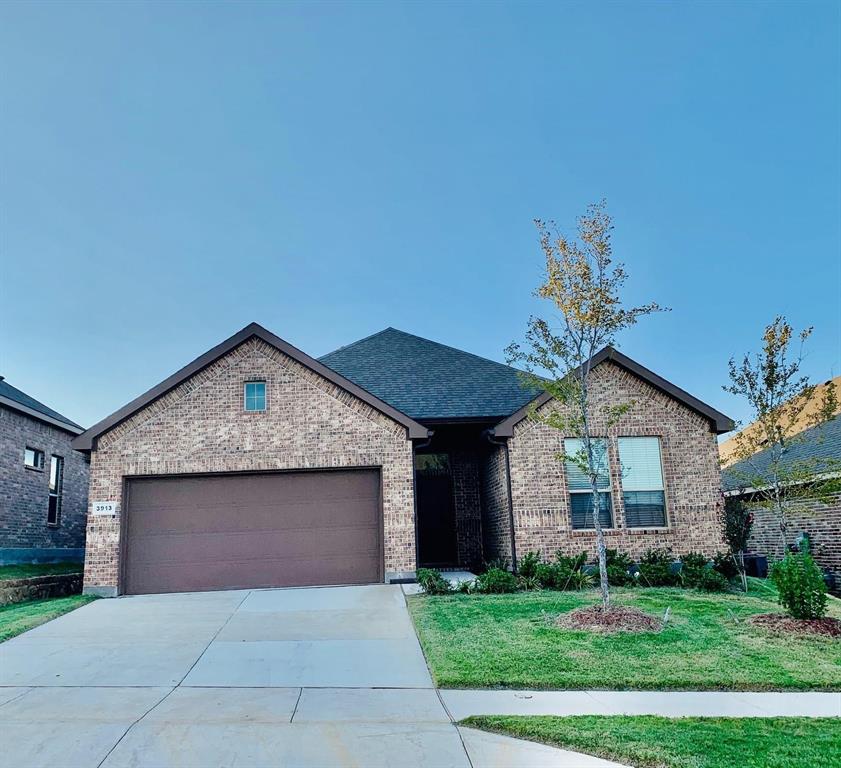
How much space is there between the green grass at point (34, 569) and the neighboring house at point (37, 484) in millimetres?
474

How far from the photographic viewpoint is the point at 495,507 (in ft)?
51.2

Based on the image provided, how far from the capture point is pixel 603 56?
59.3 feet

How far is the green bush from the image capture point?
30.6 ft

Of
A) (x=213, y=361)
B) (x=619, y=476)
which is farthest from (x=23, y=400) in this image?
(x=619, y=476)

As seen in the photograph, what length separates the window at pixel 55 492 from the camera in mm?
19766

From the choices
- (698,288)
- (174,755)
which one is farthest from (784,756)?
(698,288)

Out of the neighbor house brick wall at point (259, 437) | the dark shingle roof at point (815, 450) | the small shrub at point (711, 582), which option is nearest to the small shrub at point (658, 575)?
the small shrub at point (711, 582)

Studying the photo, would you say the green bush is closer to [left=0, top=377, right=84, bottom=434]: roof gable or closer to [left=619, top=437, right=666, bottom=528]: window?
[left=619, top=437, right=666, bottom=528]: window

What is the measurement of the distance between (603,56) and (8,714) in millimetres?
18842

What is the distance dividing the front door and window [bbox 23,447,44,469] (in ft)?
35.1

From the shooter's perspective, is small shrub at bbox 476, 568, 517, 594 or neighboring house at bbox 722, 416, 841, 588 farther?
neighboring house at bbox 722, 416, 841, 588

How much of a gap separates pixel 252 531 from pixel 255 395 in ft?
9.13

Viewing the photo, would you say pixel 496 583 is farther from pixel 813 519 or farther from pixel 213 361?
pixel 813 519

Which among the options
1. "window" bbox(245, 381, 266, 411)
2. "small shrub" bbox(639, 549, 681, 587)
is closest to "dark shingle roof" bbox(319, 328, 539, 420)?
"window" bbox(245, 381, 266, 411)
